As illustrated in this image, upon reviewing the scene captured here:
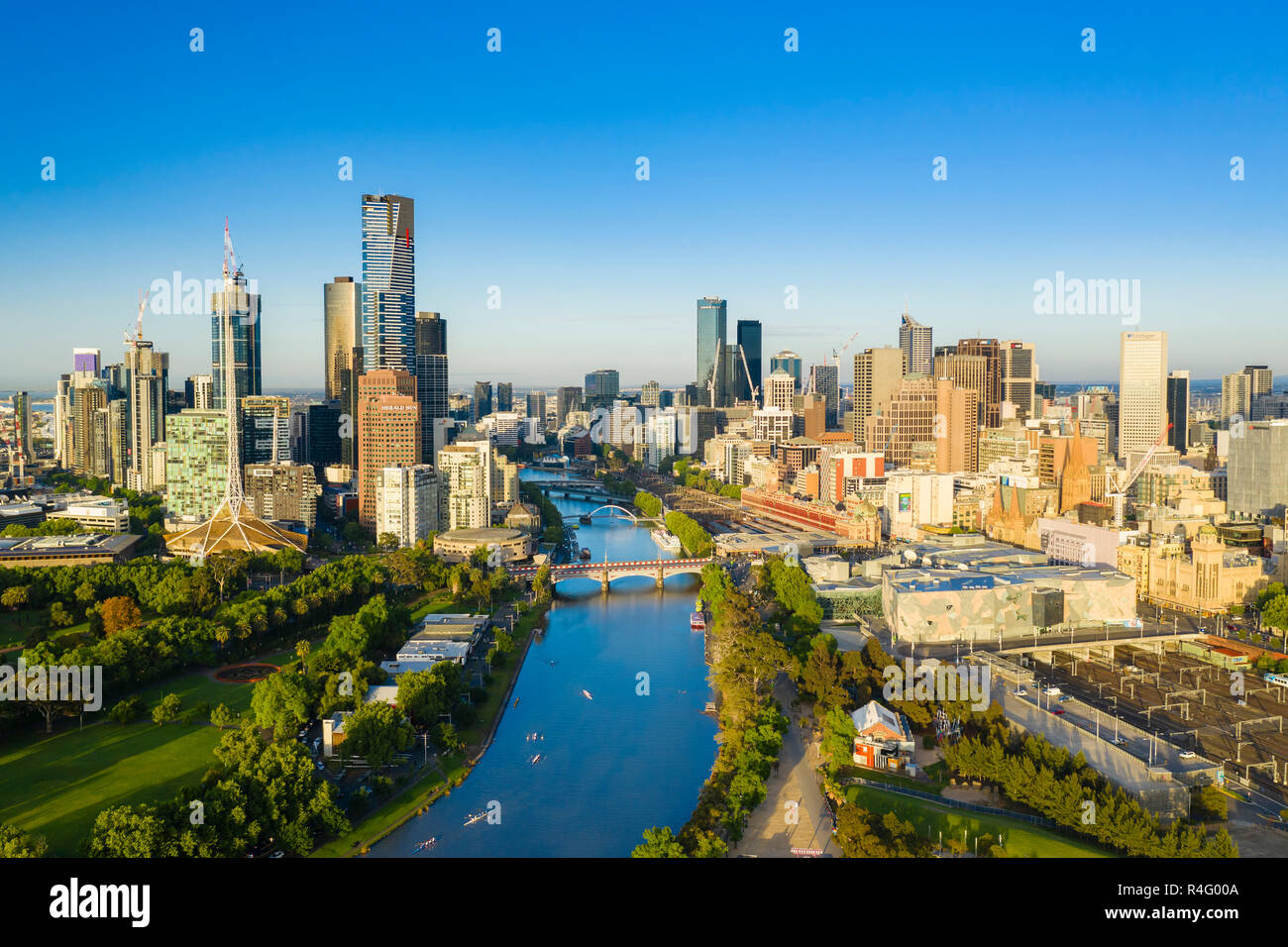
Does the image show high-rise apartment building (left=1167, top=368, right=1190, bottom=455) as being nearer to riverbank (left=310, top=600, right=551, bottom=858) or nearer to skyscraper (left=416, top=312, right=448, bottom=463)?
skyscraper (left=416, top=312, right=448, bottom=463)

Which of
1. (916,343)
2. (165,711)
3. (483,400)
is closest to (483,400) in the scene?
(483,400)

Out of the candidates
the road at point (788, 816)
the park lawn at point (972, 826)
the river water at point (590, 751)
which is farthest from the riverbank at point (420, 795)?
the park lawn at point (972, 826)

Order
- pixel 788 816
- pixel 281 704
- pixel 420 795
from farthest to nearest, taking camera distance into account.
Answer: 1. pixel 281 704
2. pixel 420 795
3. pixel 788 816

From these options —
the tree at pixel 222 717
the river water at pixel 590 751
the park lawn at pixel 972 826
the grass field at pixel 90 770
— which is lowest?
the river water at pixel 590 751

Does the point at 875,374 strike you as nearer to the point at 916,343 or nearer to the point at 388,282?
the point at 916,343

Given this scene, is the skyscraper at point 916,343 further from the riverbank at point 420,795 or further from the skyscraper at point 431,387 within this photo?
the riverbank at point 420,795
